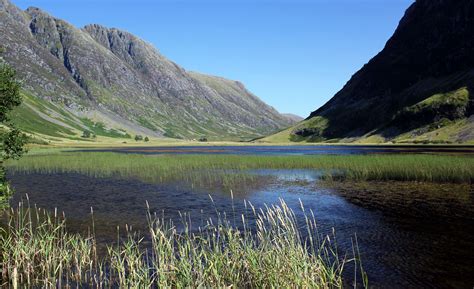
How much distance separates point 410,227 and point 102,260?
20.7 metres

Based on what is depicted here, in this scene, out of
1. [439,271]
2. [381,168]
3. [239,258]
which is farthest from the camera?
[381,168]

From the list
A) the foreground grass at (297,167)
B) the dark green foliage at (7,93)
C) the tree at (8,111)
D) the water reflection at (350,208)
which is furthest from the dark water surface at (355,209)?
the dark green foliage at (7,93)

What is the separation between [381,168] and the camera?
5516 cm

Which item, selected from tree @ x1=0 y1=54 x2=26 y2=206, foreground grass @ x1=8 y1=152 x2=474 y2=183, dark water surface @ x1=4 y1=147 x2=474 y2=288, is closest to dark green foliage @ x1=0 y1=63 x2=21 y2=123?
tree @ x1=0 y1=54 x2=26 y2=206

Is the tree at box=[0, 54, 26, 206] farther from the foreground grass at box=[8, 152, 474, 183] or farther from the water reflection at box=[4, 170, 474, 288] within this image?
the foreground grass at box=[8, 152, 474, 183]

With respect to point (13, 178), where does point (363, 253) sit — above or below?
below

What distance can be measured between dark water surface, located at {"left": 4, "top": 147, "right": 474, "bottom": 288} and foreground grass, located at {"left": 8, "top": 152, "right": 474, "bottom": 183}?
4.27m

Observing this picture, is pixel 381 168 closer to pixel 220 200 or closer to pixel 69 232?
pixel 220 200

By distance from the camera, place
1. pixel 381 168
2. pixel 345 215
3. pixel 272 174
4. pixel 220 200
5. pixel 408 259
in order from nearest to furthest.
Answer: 1. pixel 408 259
2. pixel 345 215
3. pixel 220 200
4. pixel 381 168
5. pixel 272 174

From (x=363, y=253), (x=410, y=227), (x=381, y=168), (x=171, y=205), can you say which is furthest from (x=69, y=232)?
(x=381, y=168)

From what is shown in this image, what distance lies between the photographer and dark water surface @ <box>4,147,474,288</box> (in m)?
19.4

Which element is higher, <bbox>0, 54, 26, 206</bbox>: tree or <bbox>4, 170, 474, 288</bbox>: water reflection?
<bbox>0, 54, 26, 206</bbox>: tree

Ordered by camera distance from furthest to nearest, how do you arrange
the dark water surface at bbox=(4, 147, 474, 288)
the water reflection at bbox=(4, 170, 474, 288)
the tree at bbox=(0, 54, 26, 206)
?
1. the tree at bbox=(0, 54, 26, 206)
2. the water reflection at bbox=(4, 170, 474, 288)
3. the dark water surface at bbox=(4, 147, 474, 288)

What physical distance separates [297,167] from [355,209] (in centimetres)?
3520
